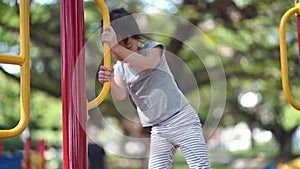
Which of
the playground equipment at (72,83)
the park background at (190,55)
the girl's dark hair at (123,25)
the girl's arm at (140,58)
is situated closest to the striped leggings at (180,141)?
the girl's arm at (140,58)

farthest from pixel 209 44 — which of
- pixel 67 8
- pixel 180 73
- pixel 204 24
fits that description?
pixel 67 8

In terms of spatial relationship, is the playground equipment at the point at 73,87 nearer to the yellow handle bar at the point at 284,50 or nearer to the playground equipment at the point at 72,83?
the playground equipment at the point at 72,83

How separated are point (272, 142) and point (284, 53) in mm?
9388

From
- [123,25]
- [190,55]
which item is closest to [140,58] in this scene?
[123,25]

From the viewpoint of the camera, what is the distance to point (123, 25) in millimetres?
2354

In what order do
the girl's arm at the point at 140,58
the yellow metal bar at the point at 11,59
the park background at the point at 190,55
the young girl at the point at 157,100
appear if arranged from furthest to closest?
the park background at the point at 190,55, the young girl at the point at 157,100, the girl's arm at the point at 140,58, the yellow metal bar at the point at 11,59

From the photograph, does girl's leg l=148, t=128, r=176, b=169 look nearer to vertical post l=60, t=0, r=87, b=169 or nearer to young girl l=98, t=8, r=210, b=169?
young girl l=98, t=8, r=210, b=169

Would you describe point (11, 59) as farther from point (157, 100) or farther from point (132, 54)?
point (157, 100)

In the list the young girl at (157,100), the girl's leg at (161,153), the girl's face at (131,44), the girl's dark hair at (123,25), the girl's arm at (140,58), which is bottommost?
the girl's leg at (161,153)

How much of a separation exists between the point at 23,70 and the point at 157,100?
0.75m

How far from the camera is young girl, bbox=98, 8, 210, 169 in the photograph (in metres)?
2.39

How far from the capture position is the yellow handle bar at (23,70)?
1856mm

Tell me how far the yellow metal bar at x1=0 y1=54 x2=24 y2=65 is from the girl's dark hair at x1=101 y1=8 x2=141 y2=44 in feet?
1.70

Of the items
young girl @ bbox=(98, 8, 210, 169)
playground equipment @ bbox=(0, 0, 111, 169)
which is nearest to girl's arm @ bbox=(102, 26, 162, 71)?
young girl @ bbox=(98, 8, 210, 169)
